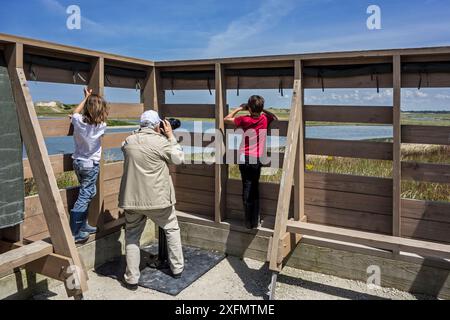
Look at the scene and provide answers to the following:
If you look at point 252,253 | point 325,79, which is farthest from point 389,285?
point 325,79

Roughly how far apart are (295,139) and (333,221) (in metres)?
1.06

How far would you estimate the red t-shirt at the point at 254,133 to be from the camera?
4.23 metres

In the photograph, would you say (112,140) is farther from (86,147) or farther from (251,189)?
(251,189)

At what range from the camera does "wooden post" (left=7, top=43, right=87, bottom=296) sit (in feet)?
10.8

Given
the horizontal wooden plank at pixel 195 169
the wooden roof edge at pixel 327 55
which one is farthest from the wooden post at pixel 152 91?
the horizontal wooden plank at pixel 195 169

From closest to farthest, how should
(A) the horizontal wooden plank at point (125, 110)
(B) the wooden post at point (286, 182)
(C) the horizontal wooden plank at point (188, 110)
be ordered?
(B) the wooden post at point (286, 182) < (A) the horizontal wooden plank at point (125, 110) < (C) the horizontal wooden plank at point (188, 110)

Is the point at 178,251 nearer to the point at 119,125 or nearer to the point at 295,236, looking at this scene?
the point at 295,236

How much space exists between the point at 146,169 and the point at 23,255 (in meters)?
1.24

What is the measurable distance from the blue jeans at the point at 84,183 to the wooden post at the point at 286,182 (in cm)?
191

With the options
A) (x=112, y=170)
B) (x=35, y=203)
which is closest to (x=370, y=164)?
(x=112, y=170)

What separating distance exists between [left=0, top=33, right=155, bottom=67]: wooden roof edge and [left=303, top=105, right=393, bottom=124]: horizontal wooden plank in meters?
2.15

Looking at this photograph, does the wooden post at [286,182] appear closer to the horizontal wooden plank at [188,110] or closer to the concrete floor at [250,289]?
the concrete floor at [250,289]

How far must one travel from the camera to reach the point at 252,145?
425 centimetres

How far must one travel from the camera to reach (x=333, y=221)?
14.2ft
